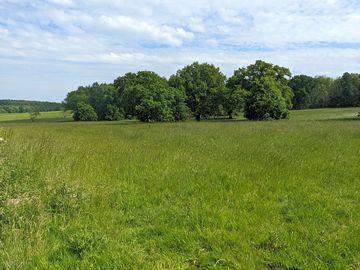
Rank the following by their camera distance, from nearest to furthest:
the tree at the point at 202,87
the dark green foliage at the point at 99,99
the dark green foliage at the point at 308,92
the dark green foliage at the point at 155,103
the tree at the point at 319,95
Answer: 1. the dark green foliage at the point at 155,103
2. the tree at the point at 202,87
3. the dark green foliage at the point at 99,99
4. the tree at the point at 319,95
5. the dark green foliage at the point at 308,92

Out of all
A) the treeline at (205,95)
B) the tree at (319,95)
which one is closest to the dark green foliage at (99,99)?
the treeline at (205,95)

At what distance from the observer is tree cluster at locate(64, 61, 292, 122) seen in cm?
5475

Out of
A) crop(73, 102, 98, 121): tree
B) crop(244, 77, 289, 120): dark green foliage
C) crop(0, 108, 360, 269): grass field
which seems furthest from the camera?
crop(73, 102, 98, 121): tree

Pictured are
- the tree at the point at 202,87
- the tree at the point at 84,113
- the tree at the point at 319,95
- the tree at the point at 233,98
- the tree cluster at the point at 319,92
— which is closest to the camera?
the tree at the point at 233,98

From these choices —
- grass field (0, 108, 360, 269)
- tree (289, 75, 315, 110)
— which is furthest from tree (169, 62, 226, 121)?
grass field (0, 108, 360, 269)

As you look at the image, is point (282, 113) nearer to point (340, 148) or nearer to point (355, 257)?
point (340, 148)

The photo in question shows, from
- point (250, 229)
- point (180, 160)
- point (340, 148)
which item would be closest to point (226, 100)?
point (340, 148)

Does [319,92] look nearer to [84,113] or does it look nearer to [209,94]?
[209,94]

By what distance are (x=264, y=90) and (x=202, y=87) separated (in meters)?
13.4

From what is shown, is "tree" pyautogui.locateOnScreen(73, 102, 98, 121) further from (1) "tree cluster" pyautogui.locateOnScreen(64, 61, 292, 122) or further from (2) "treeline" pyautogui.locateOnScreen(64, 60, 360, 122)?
(1) "tree cluster" pyautogui.locateOnScreen(64, 61, 292, 122)

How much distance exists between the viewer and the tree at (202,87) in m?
64.2

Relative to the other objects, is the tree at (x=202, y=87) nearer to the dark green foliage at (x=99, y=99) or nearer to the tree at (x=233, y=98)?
the tree at (x=233, y=98)

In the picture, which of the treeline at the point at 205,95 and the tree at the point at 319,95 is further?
the tree at the point at 319,95

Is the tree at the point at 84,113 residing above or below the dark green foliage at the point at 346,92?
below
